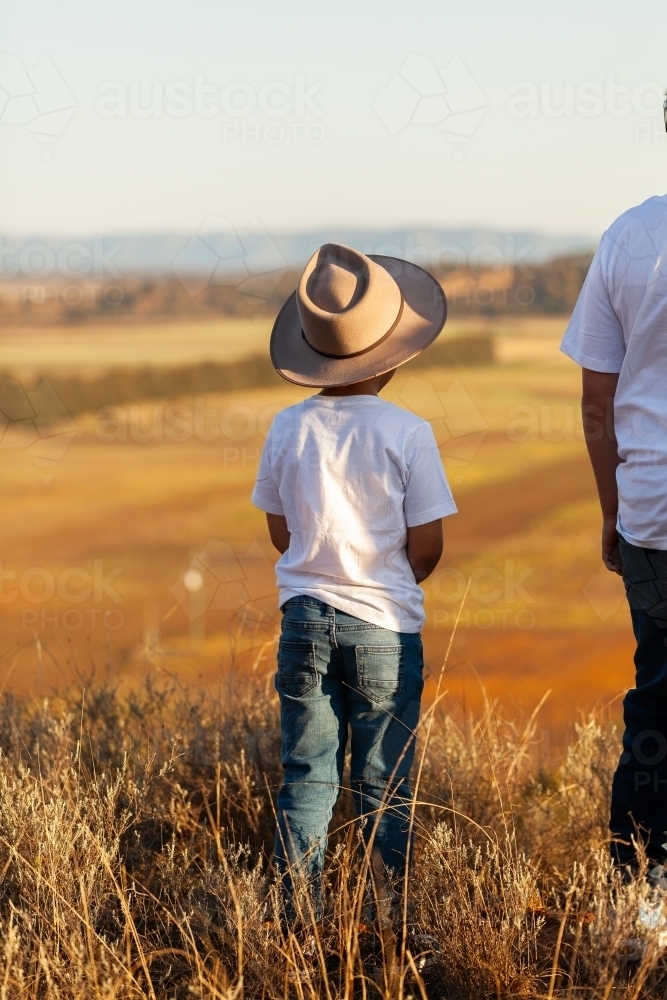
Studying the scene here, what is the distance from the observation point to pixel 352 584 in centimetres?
245

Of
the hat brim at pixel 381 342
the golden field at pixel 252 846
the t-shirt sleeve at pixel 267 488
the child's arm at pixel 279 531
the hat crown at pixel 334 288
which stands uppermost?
the hat crown at pixel 334 288

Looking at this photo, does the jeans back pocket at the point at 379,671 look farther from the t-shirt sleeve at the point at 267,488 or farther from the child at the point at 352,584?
the t-shirt sleeve at the point at 267,488

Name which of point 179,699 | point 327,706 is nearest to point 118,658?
point 179,699

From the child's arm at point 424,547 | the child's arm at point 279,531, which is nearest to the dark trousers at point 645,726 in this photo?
the child's arm at point 424,547

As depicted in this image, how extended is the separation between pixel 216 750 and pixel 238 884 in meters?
0.88

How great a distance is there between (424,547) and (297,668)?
0.38 m

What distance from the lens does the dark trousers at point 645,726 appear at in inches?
93.8

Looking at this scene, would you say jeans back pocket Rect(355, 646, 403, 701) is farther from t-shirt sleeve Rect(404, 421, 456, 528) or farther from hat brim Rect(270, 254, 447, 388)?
hat brim Rect(270, 254, 447, 388)

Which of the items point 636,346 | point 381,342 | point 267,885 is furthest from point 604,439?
point 267,885

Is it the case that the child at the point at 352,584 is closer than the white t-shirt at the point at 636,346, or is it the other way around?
the white t-shirt at the point at 636,346

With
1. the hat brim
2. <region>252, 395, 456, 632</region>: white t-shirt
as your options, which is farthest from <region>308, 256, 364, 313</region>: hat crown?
<region>252, 395, 456, 632</region>: white t-shirt

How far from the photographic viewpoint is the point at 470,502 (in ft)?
136

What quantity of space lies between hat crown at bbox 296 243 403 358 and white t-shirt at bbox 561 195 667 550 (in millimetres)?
458

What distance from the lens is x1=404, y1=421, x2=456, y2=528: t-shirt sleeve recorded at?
2.45 m
